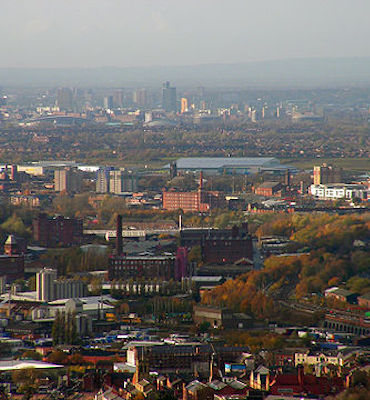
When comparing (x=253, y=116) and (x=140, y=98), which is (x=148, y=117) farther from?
(x=140, y=98)

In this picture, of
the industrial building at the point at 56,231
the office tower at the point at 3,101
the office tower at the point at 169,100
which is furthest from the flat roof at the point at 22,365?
the office tower at the point at 169,100

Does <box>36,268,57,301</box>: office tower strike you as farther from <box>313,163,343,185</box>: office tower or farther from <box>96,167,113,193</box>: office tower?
<box>313,163,343,185</box>: office tower

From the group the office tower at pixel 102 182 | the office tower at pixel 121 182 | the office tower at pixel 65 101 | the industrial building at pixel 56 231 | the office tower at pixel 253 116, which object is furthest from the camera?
the office tower at pixel 65 101

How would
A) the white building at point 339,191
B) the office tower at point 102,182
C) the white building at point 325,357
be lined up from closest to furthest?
the white building at point 325,357
the white building at point 339,191
the office tower at point 102,182

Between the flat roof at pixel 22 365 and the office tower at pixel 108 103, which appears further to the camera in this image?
the office tower at pixel 108 103

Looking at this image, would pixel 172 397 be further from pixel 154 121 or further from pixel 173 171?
pixel 154 121

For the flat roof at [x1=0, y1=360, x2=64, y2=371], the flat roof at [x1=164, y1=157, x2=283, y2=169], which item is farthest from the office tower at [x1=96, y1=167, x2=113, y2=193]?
the flat roof at [x1=0, y1=360, x2=64, y2=371]

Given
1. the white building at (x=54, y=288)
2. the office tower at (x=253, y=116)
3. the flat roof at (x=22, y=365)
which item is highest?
the flat roof at (x=22, y=365)

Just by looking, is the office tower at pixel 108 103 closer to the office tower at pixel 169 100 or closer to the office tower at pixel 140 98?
the office tower at pixel 140 98

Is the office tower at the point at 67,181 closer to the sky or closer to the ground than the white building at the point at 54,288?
closer to the ground
